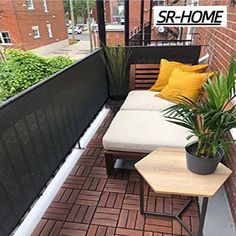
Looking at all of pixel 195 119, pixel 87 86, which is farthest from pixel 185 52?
pixel 195 119

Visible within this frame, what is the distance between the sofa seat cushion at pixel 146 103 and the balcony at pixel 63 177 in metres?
Result: 0.53

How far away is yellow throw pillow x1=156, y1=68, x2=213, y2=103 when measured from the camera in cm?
225

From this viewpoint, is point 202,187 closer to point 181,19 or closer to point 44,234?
point 44,234

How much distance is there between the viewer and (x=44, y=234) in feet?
4.95

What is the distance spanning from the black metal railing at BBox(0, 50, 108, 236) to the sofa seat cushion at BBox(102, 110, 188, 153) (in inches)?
16.4

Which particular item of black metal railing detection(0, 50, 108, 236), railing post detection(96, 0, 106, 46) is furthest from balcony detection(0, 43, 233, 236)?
railing post detection(96, 0, 106, 46)

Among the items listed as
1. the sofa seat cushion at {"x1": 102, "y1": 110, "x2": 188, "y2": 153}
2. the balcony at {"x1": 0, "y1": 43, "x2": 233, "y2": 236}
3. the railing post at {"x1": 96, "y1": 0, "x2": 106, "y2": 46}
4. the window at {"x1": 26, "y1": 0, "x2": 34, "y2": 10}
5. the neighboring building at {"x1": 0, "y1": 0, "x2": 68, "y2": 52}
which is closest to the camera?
the balcony at {"x1": 0, "y1": 43, "x2": 233, "y2": 236}

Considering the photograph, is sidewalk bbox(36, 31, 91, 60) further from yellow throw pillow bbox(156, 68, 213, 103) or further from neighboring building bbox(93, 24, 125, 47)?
yellow throw pillow bbox(156, 68, 213, 103)

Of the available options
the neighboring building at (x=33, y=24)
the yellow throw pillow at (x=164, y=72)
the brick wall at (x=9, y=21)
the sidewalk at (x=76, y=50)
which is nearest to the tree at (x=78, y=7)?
the neighboring building at (x=33, y=24)

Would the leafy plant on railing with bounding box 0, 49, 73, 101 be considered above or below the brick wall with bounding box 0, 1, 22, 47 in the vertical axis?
below

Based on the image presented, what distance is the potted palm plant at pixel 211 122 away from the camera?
1.16 metres

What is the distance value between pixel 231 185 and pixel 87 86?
68.7 inches

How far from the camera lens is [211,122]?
3.84 feet

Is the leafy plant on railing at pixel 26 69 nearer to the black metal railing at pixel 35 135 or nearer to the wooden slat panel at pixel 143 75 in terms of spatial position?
the black metal railing at pixel 35 135
